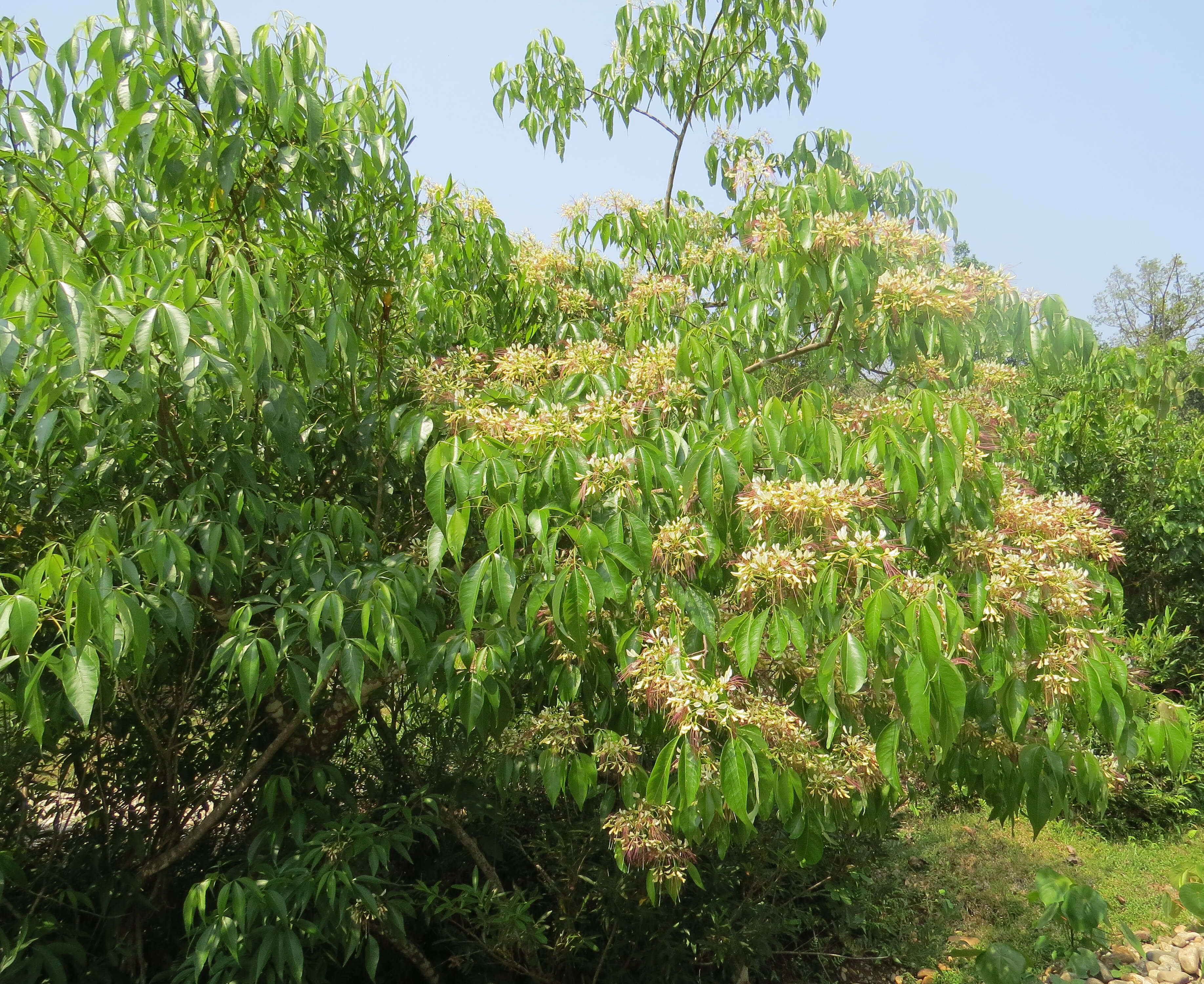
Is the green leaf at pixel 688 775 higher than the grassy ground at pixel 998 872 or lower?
higher

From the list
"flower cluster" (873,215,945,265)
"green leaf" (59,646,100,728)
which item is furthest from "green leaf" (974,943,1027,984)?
"green leaf" (59,646,100,728)

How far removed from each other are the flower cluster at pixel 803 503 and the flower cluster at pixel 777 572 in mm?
60

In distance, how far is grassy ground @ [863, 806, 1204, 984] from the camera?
3.65 metres

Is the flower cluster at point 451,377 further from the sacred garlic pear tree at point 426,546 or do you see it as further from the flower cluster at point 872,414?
the flower cluster at point 872,414

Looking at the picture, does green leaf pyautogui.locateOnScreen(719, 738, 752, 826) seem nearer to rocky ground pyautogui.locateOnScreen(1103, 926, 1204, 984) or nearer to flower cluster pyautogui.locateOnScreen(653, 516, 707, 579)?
flower cluster pyautogui.locateOnScreen(653, 516, 707, 579)

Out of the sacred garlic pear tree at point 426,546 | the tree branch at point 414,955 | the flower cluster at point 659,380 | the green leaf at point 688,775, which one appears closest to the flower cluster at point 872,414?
the sacred garlic pear tree at point 426,546

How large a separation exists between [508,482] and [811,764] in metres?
0.86

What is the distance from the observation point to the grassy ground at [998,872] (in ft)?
12.0

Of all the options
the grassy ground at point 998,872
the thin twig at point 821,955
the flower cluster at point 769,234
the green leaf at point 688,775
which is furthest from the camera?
the grassy ground at point 998,872

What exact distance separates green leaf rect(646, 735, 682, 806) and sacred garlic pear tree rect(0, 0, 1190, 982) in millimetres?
13

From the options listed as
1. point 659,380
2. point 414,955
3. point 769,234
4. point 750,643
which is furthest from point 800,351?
point 414,955

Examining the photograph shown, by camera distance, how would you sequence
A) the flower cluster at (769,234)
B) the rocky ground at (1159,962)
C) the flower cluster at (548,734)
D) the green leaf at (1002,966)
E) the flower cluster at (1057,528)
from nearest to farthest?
the flower cluster at (1057,528) → the flower cluster at (548,734) → the green leaf at (1002,966) → the flower cluster at (769,234) → the rocky ground at (1159,962)

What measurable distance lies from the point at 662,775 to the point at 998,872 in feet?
12.1

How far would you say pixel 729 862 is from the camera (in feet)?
9.90
